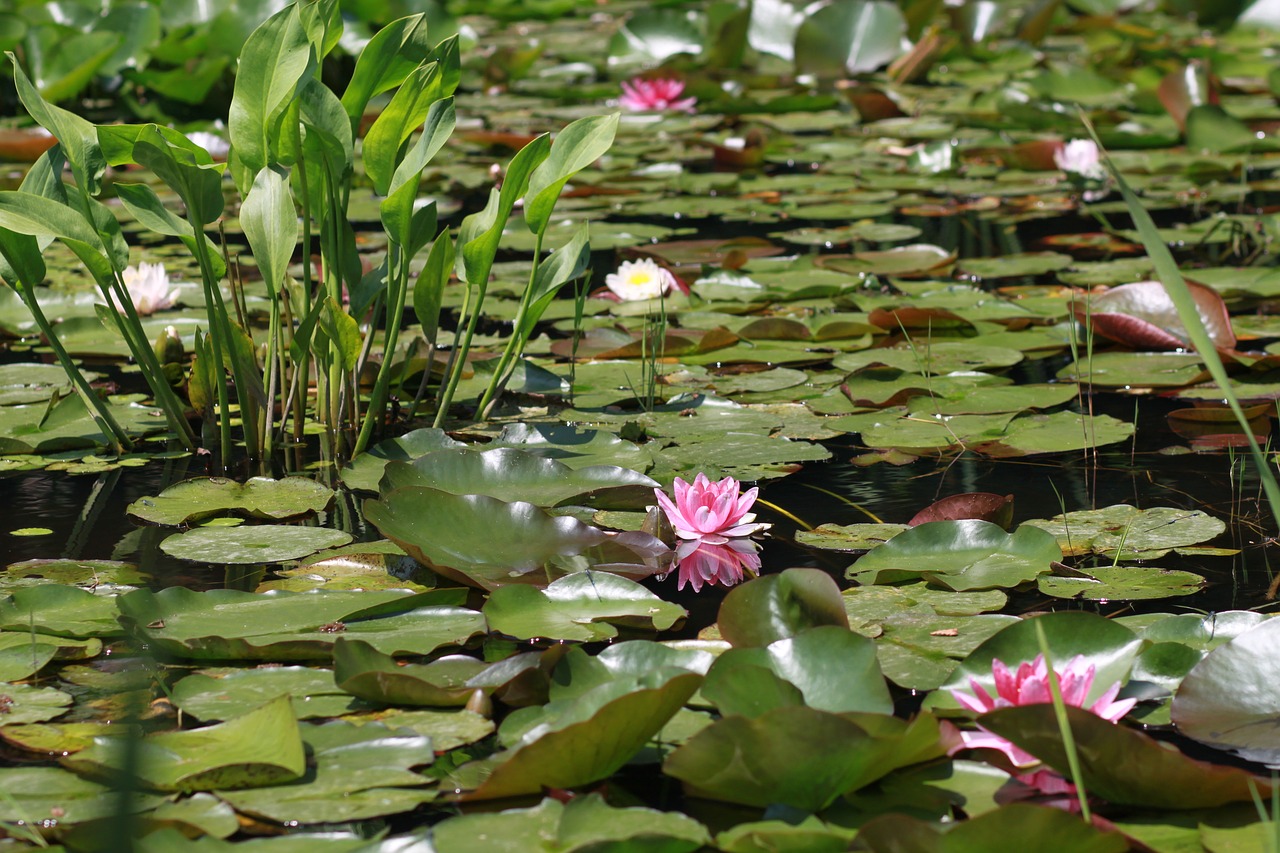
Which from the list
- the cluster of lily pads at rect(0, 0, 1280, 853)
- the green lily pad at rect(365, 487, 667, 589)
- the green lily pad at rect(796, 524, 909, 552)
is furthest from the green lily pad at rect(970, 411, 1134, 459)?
the green lily pad at rect(365, 487, 667, 589)

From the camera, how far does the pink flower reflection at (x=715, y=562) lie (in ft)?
4.79

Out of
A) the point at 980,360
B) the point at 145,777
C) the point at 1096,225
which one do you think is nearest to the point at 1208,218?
the point at 1096,225

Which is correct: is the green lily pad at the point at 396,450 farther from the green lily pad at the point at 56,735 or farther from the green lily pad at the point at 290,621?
the green lily pad at the point at 56,735

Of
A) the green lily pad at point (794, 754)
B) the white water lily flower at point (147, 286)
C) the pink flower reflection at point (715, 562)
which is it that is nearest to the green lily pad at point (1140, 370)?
the pink flower reflection at point (715, 562)

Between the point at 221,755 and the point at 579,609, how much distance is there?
15.7 inches

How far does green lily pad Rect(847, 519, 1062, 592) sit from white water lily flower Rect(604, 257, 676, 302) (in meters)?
1.24

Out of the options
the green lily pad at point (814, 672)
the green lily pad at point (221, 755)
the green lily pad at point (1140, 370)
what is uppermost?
the green lily pad at point (814, 672)

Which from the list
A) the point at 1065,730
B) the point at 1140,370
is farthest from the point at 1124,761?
the point at 1140,370

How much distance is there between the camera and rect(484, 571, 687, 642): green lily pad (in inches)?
50.4

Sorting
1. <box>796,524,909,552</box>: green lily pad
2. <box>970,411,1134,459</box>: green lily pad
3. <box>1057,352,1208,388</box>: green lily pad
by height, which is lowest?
<box>1057,352,1208,388</box>: green lily pad

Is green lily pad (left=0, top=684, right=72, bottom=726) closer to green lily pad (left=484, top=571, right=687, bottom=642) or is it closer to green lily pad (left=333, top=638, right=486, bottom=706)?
green lily pad (left=333, top=638, right=486, bottom=706)

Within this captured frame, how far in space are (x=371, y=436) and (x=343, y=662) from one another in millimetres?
861

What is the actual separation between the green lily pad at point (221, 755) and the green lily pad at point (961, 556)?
0.64 meters

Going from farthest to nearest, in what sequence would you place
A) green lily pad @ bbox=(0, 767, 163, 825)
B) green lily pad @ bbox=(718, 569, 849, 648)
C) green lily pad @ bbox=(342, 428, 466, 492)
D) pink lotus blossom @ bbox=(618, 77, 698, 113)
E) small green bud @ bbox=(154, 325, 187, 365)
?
pink lotus blossom @ bbox=(618, 77, 698, 113) < small green bud @ bbox=(154, 325, 187, 365) < green lily pad @ bbox=(342, 428, 466, 492) < green lily pad @ bbox=(718, 569, 849, 648) < green lily pad @ bbox=(0, 767, 163, 825)
